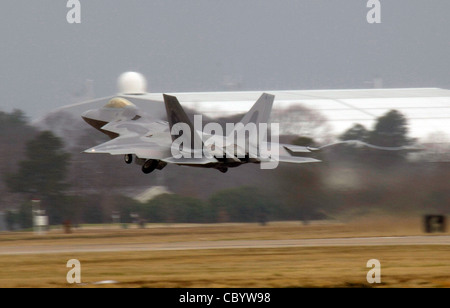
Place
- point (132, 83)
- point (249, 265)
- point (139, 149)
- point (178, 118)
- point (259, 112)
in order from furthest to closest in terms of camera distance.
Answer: point (132, 83) < point (259, 112) < point (139, 149) < point (178, 118) < point (249, 265)

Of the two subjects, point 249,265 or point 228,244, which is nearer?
point 249,265

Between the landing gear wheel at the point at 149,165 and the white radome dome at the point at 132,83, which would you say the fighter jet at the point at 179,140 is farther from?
the white radome dome at the point at 132,83

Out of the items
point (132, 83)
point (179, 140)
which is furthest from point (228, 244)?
point (132, 83)

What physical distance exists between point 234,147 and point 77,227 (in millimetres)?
21210

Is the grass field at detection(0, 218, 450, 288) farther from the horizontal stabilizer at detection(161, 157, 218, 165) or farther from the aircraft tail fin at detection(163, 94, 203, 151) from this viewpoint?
the aircraft tail fin at detection(163, 94, 203, 151)

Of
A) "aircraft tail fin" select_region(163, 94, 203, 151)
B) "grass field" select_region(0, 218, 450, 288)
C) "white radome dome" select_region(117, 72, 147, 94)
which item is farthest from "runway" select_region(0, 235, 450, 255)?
"white radome dome" select_region(117, 72, 147, 94)

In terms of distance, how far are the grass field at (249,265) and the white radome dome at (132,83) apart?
2259cm

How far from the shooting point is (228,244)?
39.7m

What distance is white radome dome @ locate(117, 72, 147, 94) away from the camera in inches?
2532

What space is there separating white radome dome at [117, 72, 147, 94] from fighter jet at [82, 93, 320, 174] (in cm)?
2274

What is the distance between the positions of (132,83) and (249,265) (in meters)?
34.5

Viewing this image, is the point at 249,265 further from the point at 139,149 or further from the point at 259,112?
the point at 259,112
